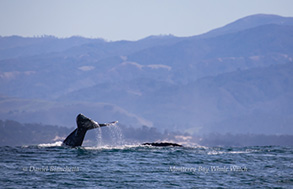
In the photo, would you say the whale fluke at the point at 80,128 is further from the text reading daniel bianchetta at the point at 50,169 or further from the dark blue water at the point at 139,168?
the text reading daniel bianchetta at the point at 50,169

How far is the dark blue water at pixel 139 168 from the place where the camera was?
26359mm

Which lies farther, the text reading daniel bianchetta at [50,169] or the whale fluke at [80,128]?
the whale fluke at [80,128]

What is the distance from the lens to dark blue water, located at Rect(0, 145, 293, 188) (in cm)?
2636

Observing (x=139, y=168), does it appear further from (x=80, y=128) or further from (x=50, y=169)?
(x=80, y=128)

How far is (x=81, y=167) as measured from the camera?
2972 centimetres

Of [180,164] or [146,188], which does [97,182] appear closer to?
[146,188]

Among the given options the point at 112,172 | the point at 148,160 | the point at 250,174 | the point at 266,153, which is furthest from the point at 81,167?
the point at 266,153

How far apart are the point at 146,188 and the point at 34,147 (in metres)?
15.4

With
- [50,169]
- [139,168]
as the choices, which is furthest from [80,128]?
[50,169]

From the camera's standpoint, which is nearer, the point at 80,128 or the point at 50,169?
the point at 50,169

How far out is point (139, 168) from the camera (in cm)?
3056

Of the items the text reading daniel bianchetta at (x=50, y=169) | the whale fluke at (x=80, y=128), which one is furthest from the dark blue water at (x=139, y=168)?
the whale fluke at (x=80, y=128)

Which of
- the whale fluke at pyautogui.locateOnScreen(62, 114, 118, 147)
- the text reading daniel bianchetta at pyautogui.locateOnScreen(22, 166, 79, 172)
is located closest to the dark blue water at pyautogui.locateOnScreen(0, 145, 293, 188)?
the text reading daniel bianchetta at pyautogui.locateOnScreen(22, 166, 79, 172)

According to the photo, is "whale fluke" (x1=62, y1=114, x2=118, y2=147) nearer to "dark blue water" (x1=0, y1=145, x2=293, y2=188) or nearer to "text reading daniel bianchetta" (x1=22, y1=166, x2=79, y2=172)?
"dark blue water" (x1=0, y1=145, x2=293, y2=188)
